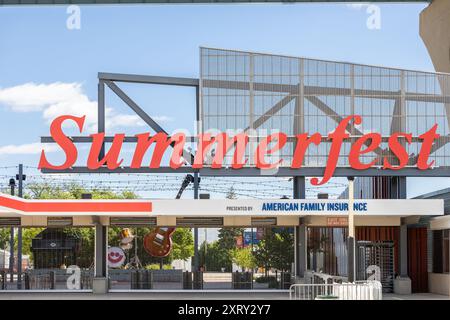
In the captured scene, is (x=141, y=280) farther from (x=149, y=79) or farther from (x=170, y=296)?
(x=149, y=79)

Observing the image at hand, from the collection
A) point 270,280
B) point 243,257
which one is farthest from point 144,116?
point 243,257

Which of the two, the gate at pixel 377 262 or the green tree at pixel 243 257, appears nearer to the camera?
the gate at pixel 377 262

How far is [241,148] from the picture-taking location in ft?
145

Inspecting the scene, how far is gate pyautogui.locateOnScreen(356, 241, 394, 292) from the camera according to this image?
42594 mm

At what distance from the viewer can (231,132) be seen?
44719 mm

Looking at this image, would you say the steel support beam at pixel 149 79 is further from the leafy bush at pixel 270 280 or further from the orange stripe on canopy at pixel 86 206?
the leafy bush at pixel 270 280

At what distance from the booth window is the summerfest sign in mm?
4419

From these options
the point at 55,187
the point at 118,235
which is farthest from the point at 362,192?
the point at 55,187

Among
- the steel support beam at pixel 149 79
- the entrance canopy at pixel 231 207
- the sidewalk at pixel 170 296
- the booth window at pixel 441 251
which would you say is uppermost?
the steel support beam at pixel 149 79

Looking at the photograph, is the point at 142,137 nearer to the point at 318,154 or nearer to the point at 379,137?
the point at 318,154

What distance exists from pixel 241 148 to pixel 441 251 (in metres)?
10.5

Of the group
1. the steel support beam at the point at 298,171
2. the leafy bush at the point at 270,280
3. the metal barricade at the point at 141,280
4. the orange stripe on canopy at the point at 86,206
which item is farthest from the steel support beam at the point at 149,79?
the leafy bush at the point at 270,280

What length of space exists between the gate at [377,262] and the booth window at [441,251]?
2.27 m

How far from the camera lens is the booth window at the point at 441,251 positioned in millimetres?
39500
